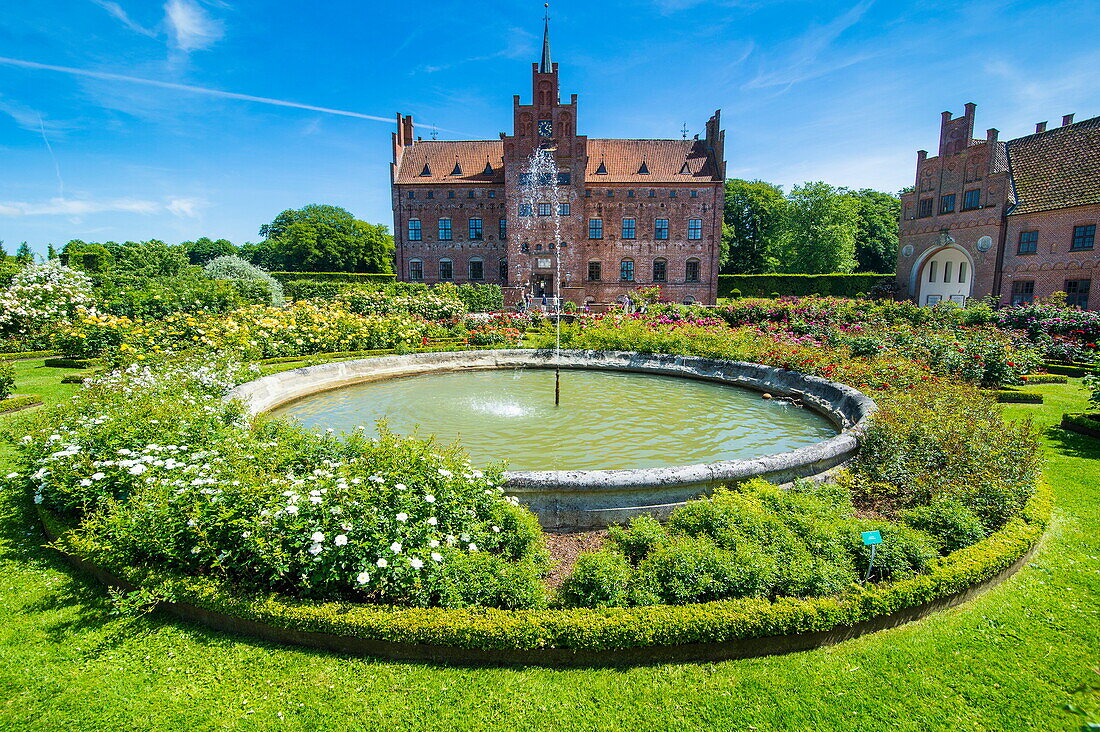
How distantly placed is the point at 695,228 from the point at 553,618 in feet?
120

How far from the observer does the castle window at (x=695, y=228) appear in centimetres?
3697

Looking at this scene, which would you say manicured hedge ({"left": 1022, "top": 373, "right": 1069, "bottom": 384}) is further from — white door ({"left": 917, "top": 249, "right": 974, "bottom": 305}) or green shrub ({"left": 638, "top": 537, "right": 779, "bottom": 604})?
white door ({"left": 917, "top": 249, "right": 974, "bottom": 305})

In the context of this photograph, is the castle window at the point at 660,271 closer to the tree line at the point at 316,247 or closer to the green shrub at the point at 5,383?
the green shrub at the point at 5,383

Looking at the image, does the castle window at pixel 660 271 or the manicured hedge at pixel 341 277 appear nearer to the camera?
the castle window at pixel 660 271

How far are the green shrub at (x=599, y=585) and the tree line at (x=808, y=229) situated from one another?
158 ft

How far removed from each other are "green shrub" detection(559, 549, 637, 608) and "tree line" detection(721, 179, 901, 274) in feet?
158

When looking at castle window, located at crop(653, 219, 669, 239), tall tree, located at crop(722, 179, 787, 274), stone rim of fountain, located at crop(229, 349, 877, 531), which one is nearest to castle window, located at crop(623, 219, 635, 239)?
castle window, located at crop(653, 219, 669, 239)

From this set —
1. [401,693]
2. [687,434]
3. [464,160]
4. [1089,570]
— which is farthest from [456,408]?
[464,160]

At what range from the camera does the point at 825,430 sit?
848 cm

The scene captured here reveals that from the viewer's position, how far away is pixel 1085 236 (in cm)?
2500

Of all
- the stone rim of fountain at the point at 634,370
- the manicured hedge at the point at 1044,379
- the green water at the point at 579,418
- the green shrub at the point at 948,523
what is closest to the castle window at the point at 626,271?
the stone rim of fountain at the point at 634,370

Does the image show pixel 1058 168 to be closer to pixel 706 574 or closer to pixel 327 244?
pixel 706 574

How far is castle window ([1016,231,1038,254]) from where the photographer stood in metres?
27.0

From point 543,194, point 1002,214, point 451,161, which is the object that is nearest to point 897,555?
point 1002,214
